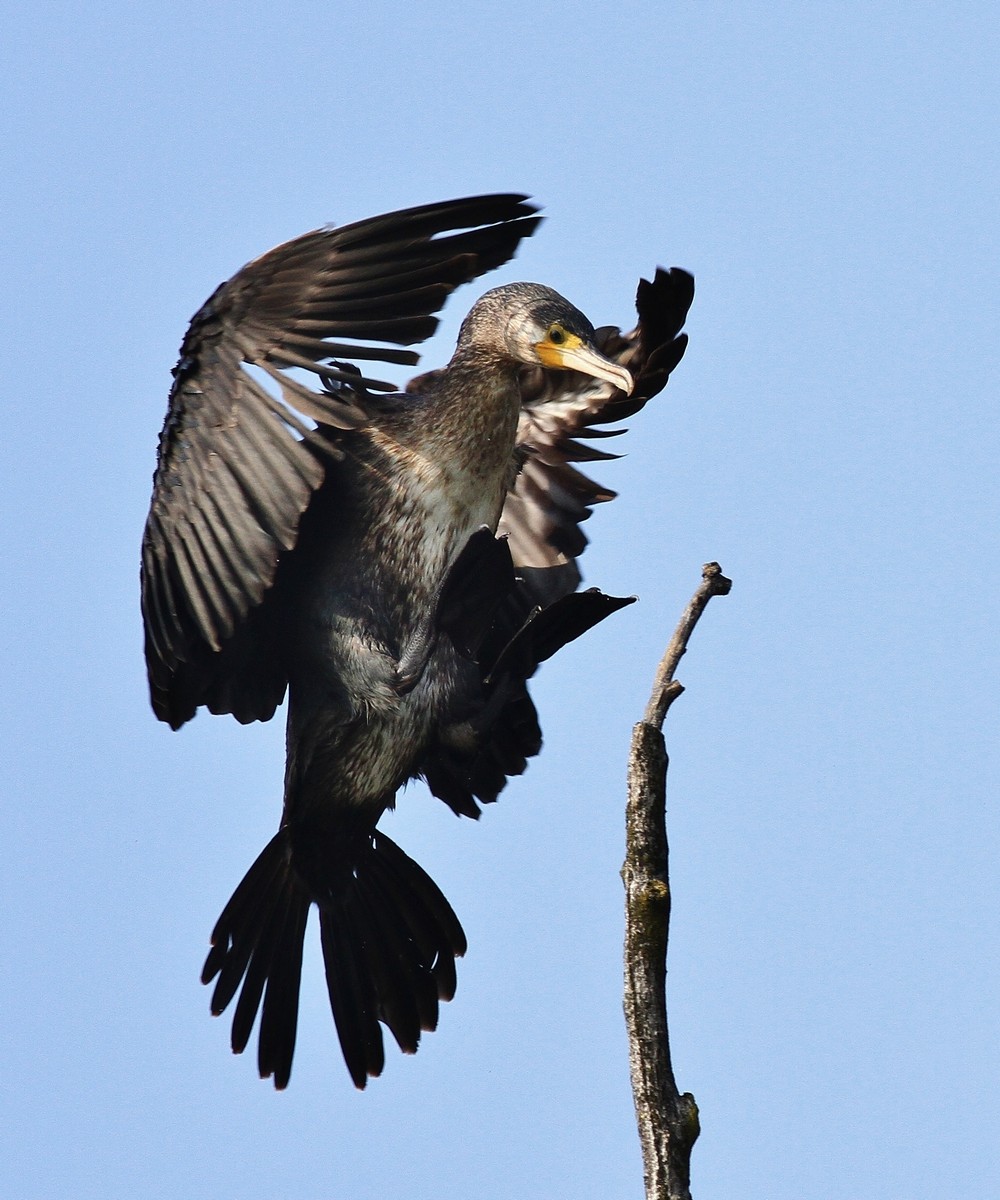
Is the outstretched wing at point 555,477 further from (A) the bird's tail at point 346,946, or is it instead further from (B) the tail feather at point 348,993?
(B) the tail feather at point 348,993

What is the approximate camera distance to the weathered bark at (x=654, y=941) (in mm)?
3248

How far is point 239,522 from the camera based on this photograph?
4.24 m

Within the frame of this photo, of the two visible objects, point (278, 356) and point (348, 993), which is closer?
point (278, 356)

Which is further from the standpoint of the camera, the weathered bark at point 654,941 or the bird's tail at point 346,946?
the bird's tail at point 346,946

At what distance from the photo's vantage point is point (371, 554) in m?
4.54

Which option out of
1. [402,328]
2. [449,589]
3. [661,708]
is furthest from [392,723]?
[661,708]

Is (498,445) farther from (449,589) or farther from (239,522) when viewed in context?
(239,522)

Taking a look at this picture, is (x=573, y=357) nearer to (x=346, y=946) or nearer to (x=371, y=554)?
(x=371, y=554)

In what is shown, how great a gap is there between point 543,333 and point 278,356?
72 cm

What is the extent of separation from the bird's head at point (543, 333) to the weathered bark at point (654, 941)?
1230 millimetres

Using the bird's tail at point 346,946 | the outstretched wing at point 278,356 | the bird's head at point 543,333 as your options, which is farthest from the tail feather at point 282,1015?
the bird's head at point 543,333

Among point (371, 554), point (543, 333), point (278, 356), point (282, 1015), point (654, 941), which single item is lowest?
point (654, 941)

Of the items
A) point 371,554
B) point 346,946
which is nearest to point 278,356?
point 371,554

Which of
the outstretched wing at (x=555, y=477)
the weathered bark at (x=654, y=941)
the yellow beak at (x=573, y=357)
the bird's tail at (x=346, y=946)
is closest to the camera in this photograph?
the weathered bark at (x=654, y=941)
